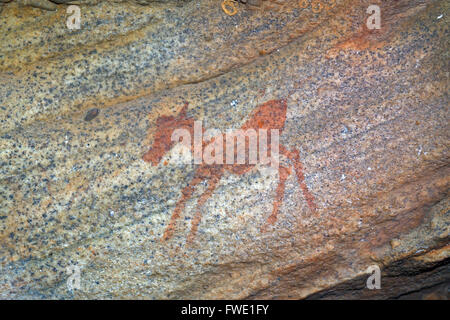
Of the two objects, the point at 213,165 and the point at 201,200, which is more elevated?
the point at 213,165

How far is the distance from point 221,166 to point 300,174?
0.92 feet

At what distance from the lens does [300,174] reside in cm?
156

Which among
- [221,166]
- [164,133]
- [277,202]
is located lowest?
[277,202]

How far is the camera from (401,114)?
1562mm

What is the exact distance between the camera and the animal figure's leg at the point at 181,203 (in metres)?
1.55

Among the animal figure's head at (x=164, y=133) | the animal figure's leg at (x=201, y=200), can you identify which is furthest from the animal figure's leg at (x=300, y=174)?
the animal figure's head at (x=164, y=133)

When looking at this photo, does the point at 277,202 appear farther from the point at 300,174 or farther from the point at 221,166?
the point at 221,166

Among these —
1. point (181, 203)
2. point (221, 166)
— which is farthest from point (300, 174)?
point (181, 203)

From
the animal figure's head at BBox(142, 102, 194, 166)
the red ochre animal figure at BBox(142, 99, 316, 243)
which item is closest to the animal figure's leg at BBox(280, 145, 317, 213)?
the red ochre animal figure at BBox(142, 99, 316, 243)

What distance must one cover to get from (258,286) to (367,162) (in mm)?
589

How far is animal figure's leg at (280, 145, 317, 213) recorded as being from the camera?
1550 millimetres

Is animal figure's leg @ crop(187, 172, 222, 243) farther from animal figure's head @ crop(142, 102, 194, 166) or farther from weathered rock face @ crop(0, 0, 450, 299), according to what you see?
animal figure's head @ crop(142, 102, 194, 166)

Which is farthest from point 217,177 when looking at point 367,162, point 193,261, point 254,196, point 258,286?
point 367,162

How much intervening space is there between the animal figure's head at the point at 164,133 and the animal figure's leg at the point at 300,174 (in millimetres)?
360
